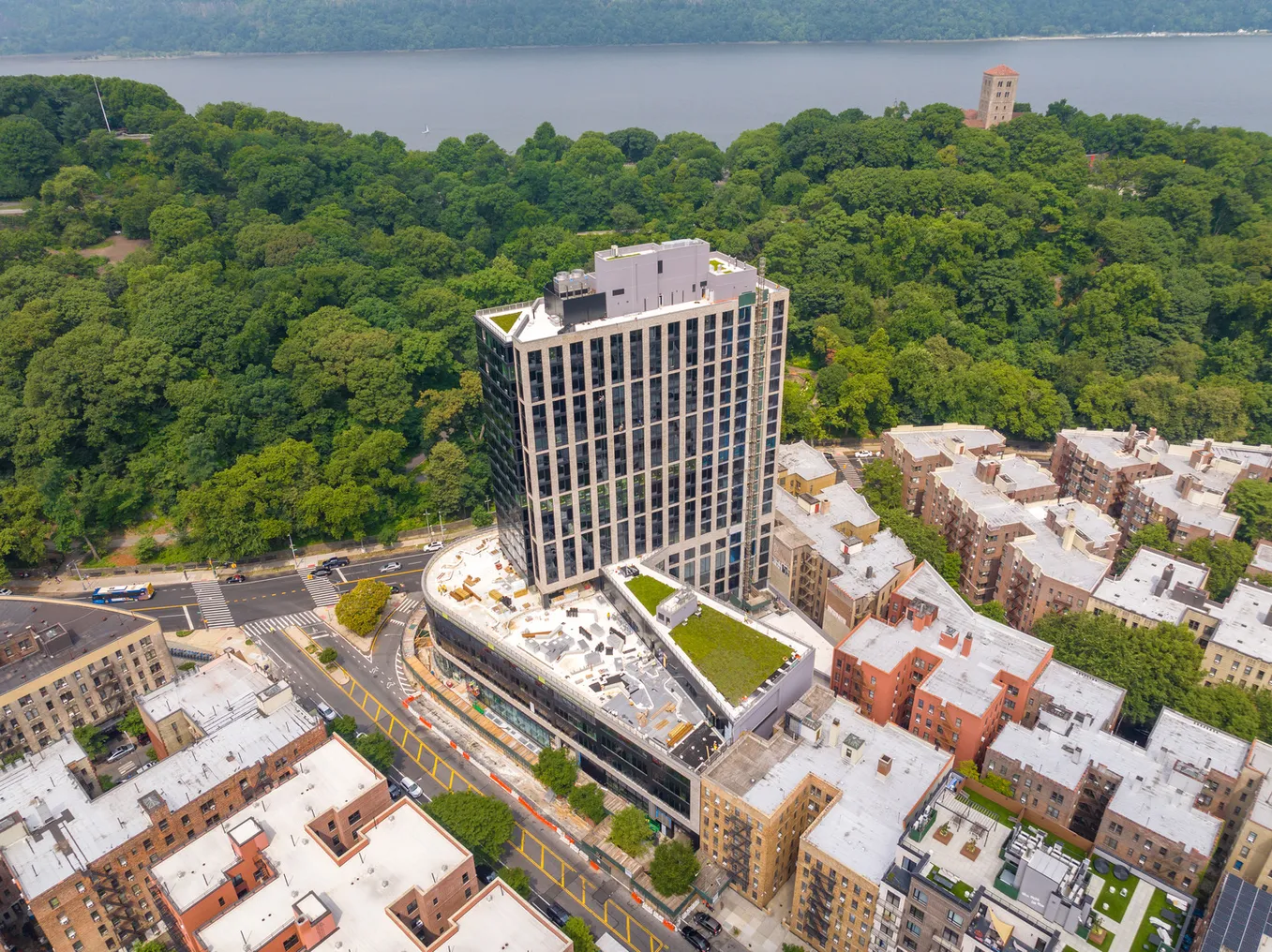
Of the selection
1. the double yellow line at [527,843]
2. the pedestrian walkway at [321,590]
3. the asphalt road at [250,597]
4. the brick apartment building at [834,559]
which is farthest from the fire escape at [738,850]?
the pedestrian walkway at [321,590]

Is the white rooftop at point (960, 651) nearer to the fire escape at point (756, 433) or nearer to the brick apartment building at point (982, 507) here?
the fire escape at point (756, 433)

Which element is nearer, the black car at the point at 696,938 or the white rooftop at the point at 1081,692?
the black car at the point at 696,938

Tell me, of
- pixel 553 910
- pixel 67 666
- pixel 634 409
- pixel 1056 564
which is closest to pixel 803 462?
pixel 1056 564

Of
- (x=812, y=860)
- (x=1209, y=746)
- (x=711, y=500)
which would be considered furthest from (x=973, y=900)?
(x=711, y=500)

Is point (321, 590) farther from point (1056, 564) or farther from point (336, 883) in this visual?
point (1056, 564)

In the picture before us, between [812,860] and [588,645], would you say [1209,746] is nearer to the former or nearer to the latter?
[812,860]

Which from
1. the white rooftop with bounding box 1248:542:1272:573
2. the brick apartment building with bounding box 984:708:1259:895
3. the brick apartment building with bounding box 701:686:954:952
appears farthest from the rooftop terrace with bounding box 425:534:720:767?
the white rooftop with bounding box 1248:542:1272:573
